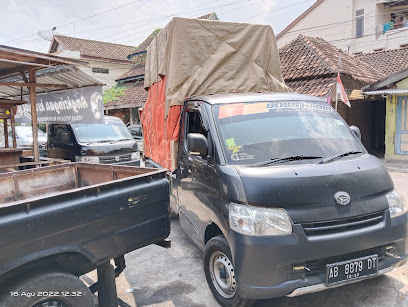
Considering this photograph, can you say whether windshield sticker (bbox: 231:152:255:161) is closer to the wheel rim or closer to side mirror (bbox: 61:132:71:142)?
the wheel rim

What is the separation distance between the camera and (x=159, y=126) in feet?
18.7

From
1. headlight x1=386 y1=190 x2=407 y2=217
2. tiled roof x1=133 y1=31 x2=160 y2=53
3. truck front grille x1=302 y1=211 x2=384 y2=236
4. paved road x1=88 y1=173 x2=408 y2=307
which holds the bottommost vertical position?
paved road x1=88 y1=173 x2=408 y2=307

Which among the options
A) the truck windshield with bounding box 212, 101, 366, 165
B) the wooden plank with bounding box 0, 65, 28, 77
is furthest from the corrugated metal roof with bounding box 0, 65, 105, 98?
the truck windshield with bounding box 212, 101, 366, 165

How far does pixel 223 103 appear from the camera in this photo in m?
3.69

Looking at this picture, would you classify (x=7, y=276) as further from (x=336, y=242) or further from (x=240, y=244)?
(x=336, y=242)

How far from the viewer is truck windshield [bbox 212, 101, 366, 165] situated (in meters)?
3.18

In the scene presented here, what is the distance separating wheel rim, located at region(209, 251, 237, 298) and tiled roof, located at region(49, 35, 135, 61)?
2584cm

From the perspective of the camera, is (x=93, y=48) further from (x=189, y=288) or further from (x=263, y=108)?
(x=189, y=288)

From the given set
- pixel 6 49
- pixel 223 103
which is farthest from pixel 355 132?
pixel 6 49

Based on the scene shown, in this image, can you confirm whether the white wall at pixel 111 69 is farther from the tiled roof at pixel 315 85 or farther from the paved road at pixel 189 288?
the paved road at pixel 189 288

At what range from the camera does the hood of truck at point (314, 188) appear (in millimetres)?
2619

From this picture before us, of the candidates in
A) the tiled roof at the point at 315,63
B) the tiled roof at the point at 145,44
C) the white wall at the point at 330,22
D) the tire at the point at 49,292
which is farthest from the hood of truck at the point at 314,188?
the white wall at the point at 330,22

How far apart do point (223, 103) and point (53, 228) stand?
222 centimetres

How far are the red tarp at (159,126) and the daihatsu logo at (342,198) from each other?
261 cm
